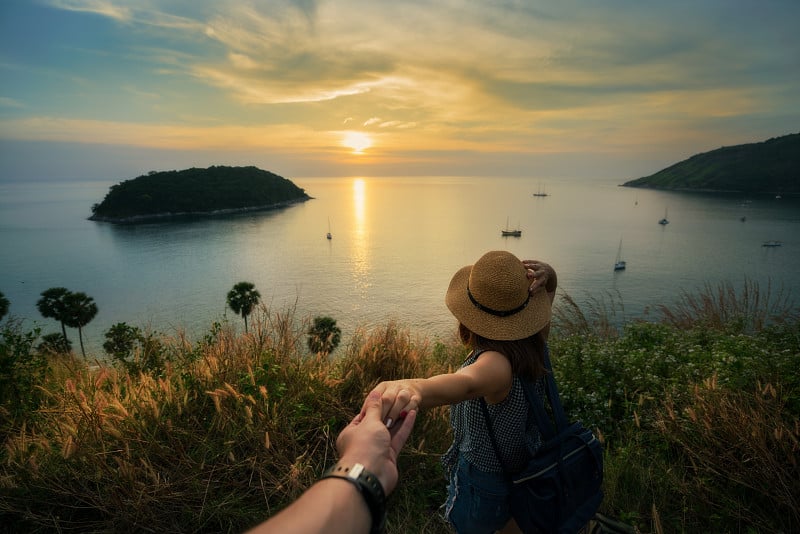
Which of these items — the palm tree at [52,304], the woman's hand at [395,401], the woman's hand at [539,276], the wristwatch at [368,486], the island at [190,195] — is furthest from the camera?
the island at [190,195]

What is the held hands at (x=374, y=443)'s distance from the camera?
103cm

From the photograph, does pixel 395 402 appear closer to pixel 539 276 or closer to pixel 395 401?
pixel 395 401

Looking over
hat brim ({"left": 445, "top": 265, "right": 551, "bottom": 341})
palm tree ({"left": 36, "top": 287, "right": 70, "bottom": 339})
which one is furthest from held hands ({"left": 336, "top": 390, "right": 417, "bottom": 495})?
palm tree ({"left": 36, "top": 287, "right": 70, "bottom": 339})

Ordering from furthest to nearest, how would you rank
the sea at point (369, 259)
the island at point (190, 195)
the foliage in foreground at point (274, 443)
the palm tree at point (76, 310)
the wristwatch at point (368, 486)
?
the island at point (190, 195), the sea at point (369, 259), the palm tree at point (76, 310), the foliage in foreground at point (274, 443), the wristwatch at point (368, 486)

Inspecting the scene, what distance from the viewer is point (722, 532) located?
2965mm

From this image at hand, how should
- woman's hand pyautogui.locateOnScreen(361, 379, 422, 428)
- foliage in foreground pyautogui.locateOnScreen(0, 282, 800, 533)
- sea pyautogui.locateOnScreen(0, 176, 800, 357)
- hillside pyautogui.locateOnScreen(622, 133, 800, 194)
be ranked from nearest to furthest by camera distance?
1. woman's hand pyautogui.locateOnScreen(361, 379, 422, 428)
2. foliage in foreground pyautogui.locateOnScreen(0, 282, 800, 533)
3. sea pyautogui.locateOnScreen(0, 176, 800, 357)
4. hillside pyautogui.locateOnScreen(622, 133, 800, 194)

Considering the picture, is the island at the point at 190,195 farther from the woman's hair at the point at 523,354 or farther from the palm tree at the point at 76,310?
the woman's hair at the point at 523,354

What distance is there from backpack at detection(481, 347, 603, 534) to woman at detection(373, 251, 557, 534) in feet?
0.24

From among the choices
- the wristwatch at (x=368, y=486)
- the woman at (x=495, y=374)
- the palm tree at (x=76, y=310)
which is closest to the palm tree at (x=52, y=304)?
the palm tree at (x=76, y=310)

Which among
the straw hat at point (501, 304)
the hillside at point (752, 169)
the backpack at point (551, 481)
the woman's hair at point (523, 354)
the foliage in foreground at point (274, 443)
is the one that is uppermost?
the hillside at point (752, 169)

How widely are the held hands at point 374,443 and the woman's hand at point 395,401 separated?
0.08 ft

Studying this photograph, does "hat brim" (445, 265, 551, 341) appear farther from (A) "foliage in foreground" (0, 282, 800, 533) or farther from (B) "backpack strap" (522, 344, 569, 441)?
(A) "foliage in foreground" (0, 282, 800, 533)

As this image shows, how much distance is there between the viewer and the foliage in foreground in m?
2.99

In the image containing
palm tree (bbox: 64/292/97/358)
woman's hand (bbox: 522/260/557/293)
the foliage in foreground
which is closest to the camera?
woman's hand (bbox: 522/260/557/293)
